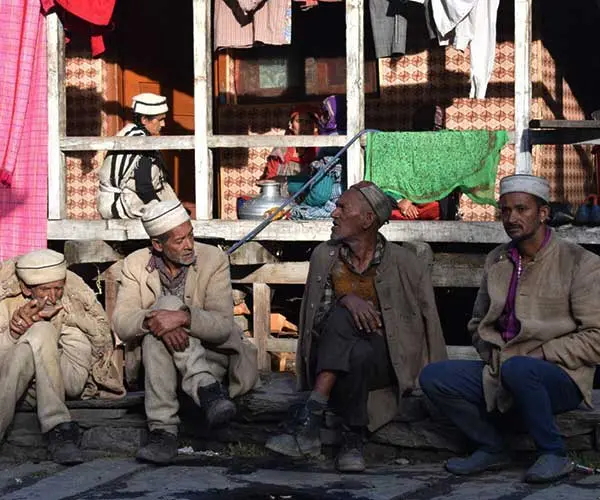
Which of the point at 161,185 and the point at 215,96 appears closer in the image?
the point at 161,185

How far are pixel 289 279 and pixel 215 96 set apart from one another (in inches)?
116

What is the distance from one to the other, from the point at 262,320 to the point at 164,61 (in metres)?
4.03

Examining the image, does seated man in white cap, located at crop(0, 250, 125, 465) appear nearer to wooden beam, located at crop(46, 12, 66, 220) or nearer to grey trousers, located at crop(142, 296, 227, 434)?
grey trousers, located at crop(142, 296, 227, 434)

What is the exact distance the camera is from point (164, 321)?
664cm

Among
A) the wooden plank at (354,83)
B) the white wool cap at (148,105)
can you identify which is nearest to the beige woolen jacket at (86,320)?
the wooden plank at (354,83)

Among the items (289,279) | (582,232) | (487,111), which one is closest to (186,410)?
(289,279)

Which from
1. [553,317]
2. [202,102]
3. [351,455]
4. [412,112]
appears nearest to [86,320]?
[351,455]

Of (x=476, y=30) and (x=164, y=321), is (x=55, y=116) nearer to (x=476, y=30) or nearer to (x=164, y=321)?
(x=476, y=30)

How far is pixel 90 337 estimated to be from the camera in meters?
7.34

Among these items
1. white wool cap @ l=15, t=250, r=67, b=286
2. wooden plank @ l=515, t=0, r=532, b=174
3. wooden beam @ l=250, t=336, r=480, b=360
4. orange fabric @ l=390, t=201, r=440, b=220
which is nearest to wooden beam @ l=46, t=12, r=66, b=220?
wooden beam @ l=250, t=336, r=480, b=360

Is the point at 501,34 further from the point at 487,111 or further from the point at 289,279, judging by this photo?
the point at 289,279

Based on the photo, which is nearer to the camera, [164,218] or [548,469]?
[548,469]

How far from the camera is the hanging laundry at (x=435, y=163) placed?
937cm

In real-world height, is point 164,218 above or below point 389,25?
below
